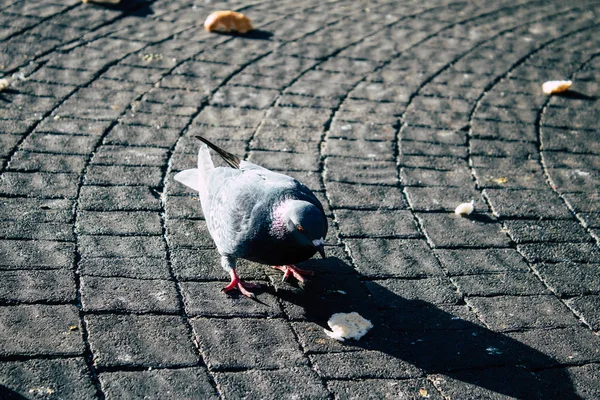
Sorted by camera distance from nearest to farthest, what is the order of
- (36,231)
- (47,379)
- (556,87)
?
(47,379) < (36,231) < (556,87)

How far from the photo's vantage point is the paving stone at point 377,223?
162 inches

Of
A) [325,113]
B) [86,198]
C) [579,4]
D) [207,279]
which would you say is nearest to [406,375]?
[207,279]

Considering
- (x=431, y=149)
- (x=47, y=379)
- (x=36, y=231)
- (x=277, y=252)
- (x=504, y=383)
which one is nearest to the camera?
(x=47, y=379)

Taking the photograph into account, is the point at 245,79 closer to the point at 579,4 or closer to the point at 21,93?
the point at 21,93

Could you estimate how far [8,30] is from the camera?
6.13m

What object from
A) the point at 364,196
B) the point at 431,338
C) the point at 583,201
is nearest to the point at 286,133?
the point at 364,196

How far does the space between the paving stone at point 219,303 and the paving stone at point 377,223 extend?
31.1 inches

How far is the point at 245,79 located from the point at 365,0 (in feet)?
8.38

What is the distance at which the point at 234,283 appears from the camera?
3.58 meters

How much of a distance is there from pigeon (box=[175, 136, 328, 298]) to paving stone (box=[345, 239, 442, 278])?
34 centimetres

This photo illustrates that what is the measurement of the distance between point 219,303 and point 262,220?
50cm

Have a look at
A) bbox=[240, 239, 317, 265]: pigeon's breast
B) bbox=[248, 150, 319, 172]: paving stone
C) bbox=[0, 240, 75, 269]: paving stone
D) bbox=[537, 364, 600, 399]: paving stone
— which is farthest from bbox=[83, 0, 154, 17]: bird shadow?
bbox=[537, 364, 600, 399]: paving stone

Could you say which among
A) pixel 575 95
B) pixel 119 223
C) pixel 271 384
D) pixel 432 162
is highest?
pixel 119 223

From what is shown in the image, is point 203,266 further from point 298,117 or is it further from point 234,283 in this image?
point 298,117
